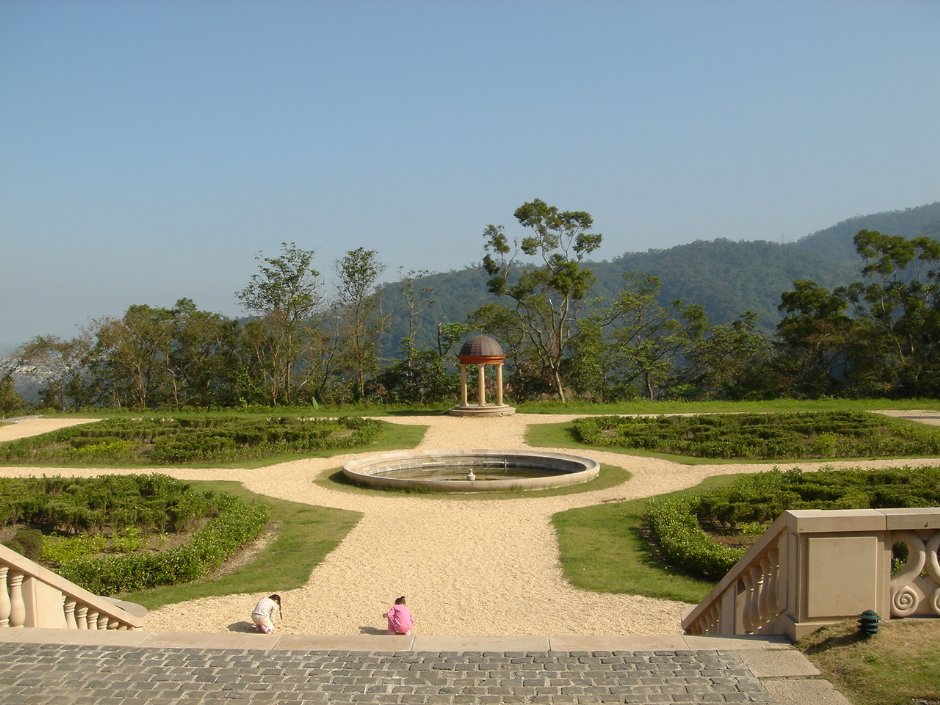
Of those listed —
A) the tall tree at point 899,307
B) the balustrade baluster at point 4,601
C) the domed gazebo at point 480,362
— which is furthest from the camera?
the tall tree at point 899,307

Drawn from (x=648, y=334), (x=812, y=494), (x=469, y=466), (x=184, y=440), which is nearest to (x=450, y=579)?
(x=812, y=494)

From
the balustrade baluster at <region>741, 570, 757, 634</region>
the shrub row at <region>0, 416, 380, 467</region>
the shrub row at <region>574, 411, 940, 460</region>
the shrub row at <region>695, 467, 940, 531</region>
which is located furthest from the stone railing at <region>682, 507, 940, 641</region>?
the shrub row at <region>0, 416, 380, 467</region>

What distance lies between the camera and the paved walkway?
5.57 meters

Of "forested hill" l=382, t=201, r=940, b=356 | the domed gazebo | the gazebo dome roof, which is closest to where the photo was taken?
the domed gazebo

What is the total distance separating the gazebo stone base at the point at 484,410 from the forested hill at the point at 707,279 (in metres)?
40.6

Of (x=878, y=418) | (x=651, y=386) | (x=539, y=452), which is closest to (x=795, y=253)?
(x=651, y=386)

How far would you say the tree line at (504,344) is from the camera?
126 ft

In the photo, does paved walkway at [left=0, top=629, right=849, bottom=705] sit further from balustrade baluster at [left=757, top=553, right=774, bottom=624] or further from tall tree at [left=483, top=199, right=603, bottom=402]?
tall tree at [left=483, top=199, right=603, bottom=402]

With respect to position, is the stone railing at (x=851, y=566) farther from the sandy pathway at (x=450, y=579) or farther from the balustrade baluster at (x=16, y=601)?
the balustrade baluster at (x=16, y=601)

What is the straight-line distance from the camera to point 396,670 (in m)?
5.98

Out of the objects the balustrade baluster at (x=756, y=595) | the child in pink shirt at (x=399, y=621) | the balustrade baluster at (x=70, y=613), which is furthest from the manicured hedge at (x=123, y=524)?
the balustrade baluster at (x=756, y=595)

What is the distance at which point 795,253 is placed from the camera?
11700cm

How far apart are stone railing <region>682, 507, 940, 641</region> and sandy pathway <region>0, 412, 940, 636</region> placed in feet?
11.4

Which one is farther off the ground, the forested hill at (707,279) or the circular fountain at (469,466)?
the forested hill at (707,279)
